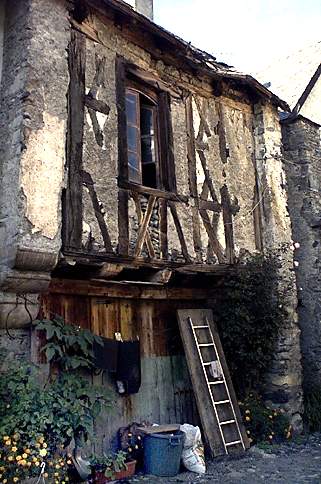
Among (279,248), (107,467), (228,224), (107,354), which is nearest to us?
(107,467)

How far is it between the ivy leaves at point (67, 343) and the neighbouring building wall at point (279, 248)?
3418mm

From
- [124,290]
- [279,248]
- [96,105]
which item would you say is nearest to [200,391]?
[124,290]

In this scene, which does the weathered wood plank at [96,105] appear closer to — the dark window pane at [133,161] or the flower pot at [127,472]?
the dark window pane at [133,161]

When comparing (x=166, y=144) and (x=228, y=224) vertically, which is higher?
(x=166, y=144)

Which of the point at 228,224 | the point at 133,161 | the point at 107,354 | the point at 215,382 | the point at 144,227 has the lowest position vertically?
the point at 215,382

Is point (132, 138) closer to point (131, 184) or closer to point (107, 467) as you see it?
point (131, 184)

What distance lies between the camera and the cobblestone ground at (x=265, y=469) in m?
5.78

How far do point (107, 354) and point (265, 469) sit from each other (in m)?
2.44

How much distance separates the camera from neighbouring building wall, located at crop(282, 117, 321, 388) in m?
9.09

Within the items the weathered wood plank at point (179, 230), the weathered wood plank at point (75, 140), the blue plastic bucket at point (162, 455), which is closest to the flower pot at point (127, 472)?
the blue plastic bucket at point (162, 455)

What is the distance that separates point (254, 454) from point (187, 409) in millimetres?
1107

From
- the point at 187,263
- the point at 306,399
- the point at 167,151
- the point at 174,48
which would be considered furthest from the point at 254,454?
the point at 174,48

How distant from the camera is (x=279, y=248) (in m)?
8.45

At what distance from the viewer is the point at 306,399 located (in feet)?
28.1
